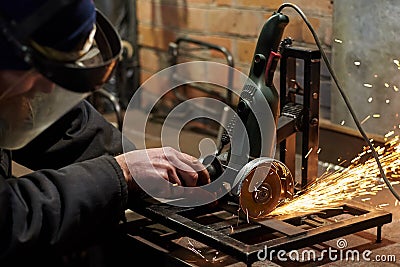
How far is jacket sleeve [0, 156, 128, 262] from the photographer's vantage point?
4.39ft

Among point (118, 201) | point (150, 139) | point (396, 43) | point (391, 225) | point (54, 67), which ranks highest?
point (54, 67)

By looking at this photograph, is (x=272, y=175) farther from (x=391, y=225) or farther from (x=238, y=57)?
(x=238, y=57)

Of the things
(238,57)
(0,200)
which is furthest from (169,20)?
(0,200)

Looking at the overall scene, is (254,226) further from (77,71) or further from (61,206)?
(77,71)

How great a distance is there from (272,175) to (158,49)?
1925mm

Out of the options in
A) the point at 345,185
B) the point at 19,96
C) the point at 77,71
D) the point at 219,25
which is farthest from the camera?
the point at 219,25

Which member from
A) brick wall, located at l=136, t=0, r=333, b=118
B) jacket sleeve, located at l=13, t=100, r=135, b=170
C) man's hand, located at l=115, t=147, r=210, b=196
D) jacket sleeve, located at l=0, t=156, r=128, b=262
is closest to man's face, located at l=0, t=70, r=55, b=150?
jacket sleeve, located at l=0, t=156, r=128, b=262

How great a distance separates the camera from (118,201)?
148 centimetres

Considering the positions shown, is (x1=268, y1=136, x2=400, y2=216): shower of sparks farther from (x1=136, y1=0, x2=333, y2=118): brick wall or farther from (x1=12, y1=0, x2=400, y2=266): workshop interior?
(x1=136, y1=0, x2=333, y2=118): brick wall

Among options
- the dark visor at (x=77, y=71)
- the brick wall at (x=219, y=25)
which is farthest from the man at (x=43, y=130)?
the brick wall at (x=219, y=25)

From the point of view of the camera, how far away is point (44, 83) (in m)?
1.29

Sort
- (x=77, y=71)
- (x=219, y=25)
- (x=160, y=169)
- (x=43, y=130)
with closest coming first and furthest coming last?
1. (x=77, y=71)
2. (x=43, y=130)
3. (x=160, y=169)
4. (x=219, y=25)

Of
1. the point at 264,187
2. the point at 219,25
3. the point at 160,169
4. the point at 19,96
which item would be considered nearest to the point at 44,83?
the point at 19,96

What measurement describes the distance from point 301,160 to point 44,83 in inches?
26.9
